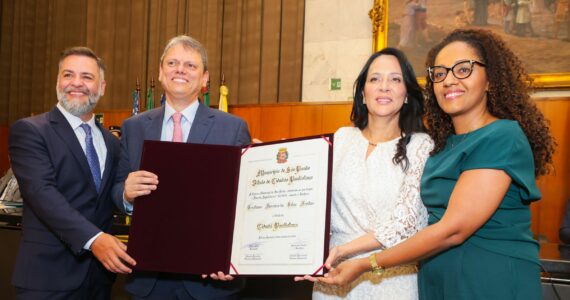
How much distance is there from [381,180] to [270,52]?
5038 millimetres

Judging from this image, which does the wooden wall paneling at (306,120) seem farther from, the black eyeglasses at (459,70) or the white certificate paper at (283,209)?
the black eyeglasses at (459,70)

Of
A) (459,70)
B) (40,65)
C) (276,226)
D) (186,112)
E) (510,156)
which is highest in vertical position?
(40,65)

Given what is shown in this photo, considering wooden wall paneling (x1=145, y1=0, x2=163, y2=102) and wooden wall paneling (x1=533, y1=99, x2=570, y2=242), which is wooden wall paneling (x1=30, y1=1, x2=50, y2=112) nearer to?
wooden wall paneling (x1=145, y1=0, x2=163, y2=102)

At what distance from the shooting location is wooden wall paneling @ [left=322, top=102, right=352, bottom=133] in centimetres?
595

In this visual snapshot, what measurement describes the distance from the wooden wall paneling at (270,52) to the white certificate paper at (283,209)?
475 cm

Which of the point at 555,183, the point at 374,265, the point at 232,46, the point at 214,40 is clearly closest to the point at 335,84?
the point at 232,46

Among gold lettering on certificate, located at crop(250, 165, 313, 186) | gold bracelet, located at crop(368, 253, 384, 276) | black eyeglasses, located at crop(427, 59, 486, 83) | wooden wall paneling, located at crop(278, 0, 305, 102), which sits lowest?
gold bracelet, located at crop(368, 253, 384, 276)

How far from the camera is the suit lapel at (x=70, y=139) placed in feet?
7.84

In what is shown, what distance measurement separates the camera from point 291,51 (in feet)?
22.0

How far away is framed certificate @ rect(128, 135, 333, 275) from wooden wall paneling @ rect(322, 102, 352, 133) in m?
3.95

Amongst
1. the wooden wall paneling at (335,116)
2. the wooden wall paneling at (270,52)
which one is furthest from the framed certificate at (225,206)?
the wooden wall paneling at (270,52)

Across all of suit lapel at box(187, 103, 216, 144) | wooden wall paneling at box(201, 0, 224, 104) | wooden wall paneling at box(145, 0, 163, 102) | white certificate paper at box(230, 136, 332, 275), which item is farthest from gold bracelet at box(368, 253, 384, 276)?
wooden wall paneling at box(145, 0, 163, 102)

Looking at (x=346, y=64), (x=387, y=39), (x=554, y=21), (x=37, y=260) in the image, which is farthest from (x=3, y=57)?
(x=554, y=21)

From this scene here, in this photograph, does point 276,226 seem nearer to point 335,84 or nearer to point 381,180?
point 381,180
